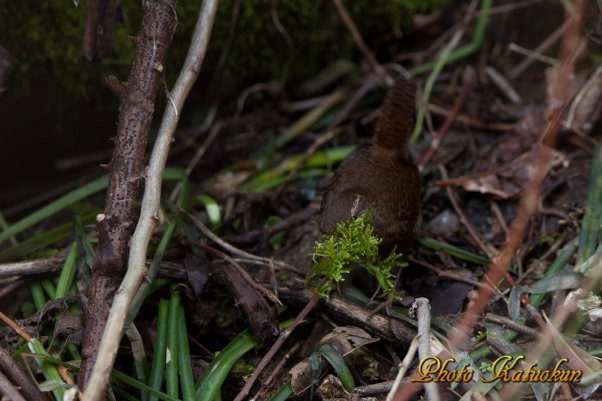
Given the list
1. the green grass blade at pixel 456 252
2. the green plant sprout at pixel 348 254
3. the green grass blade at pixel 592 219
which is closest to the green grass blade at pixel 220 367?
the green plant sprout at pixel 348 254

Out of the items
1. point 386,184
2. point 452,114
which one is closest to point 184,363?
point 386,184

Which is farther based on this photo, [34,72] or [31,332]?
[34,72]

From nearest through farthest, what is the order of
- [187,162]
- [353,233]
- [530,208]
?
[353,233] → [530,208] → [187,162]

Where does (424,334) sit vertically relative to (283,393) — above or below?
above

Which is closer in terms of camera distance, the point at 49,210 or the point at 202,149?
the point at 49,210

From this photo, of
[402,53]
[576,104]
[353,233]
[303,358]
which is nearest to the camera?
[353,233]

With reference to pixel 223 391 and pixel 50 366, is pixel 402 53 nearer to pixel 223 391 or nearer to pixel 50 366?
pixel 223 391

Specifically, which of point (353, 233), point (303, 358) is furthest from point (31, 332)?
point (353, 233)

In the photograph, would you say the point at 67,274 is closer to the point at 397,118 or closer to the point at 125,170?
the point at 125,170
